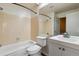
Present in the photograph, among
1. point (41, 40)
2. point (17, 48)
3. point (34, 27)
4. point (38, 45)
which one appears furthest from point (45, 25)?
point (17, 48)

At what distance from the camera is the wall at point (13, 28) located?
83.2 inches

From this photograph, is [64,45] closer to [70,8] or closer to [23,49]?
[70,8]

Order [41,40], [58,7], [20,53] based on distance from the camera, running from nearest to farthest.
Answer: [58,7] < [20,53] < [41,40]

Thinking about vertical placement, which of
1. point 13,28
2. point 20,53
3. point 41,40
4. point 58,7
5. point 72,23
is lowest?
point 20,53

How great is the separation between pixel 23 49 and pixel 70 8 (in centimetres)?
152

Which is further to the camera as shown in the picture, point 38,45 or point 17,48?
point 38,45

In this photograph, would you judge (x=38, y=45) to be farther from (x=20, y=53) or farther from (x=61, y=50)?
(x=61, y=50)

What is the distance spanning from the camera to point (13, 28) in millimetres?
2324

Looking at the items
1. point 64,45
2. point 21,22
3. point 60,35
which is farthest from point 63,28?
point 21,22

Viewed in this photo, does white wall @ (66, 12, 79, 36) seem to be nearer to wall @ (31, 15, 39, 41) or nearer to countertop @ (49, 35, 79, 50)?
countertop @ (49, 35, 79, 50)

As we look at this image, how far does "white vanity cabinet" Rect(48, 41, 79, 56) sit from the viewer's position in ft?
4.46

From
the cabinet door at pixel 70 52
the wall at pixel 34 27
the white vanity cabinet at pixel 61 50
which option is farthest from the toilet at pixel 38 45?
the cabinet door at pixel 70 52

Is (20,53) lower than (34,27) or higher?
lower

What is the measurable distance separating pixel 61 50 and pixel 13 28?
1.56 meters
